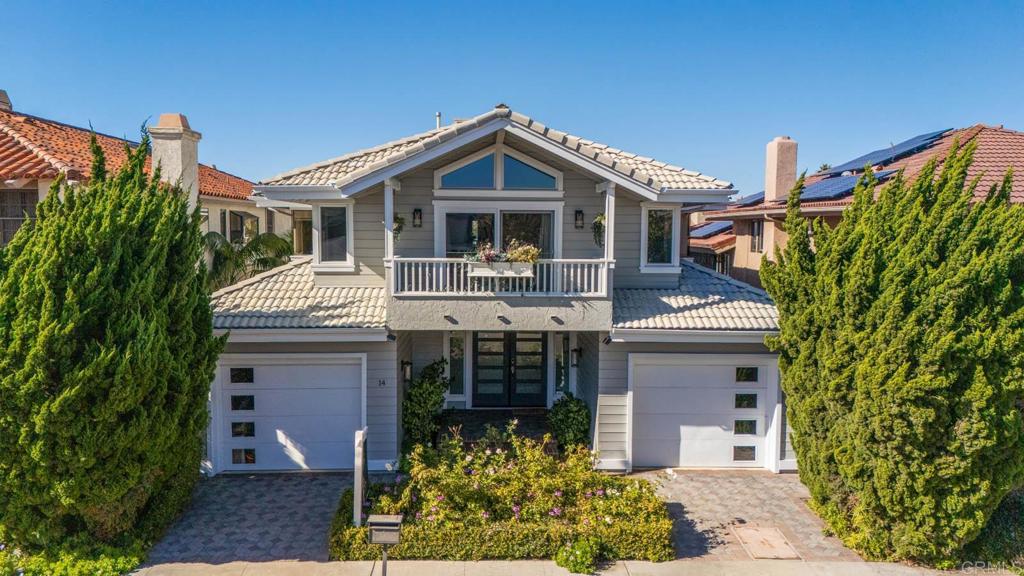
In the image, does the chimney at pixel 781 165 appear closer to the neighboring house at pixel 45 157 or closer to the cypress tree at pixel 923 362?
the cypress tree at pixel 923 362

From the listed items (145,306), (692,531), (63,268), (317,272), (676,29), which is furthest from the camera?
(676,29)

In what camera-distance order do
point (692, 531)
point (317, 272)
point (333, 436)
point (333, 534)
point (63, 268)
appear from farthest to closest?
point (317, 272), point (333, 436), point (692, 531), point (333, 534), point (63, 268)

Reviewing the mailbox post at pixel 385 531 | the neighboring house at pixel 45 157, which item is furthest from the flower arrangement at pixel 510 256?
the mailbox post at pixel 385 531

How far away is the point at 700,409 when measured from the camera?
11.6 m

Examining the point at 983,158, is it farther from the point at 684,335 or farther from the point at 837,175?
the point at 684,335

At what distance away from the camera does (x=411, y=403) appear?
11.8 meters

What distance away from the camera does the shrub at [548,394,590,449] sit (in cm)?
1170

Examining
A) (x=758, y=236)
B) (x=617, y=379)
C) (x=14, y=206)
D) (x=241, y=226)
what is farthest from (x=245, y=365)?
(x=758, y=236)

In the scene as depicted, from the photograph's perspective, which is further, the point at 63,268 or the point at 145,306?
the point at 145,306

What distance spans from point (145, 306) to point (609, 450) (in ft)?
26.3

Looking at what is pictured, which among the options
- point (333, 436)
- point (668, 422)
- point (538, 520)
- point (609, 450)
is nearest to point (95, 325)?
point (333, 436)

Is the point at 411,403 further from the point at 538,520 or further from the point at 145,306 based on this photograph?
the point at 145,306

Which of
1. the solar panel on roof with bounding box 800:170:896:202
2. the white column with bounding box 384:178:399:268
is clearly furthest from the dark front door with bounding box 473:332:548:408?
the solar panel on roof with bounding box 800:170:896:202

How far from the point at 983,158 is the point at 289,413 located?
15.4 metres
